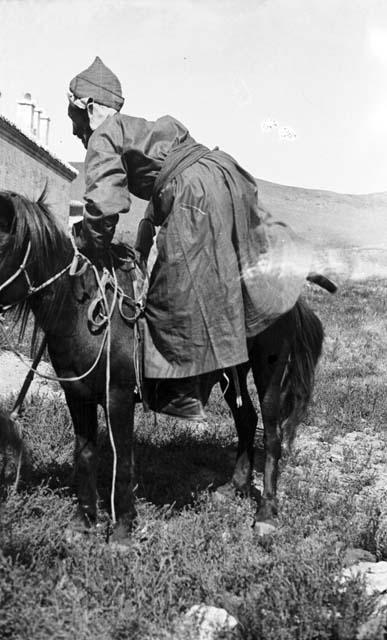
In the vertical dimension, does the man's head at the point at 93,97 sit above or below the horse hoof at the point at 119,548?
above

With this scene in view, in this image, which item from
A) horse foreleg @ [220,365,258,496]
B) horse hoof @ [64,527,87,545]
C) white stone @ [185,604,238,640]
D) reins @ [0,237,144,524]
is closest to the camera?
white stone @ [185,604,238,640]

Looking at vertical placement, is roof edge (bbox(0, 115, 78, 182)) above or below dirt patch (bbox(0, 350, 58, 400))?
above

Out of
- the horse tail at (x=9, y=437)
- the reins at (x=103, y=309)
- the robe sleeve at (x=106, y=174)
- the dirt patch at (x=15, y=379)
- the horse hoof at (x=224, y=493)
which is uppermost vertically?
the robe sleeve at (x=106, y=174)

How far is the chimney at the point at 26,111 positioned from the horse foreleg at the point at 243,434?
21.2 m

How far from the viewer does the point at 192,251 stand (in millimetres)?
3805

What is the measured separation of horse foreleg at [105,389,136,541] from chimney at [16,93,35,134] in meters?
22.1

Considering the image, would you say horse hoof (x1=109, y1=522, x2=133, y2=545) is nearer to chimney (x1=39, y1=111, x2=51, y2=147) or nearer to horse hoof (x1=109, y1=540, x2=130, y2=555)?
horse hoof (x1=109, y1=540, x2=130, y2=555)

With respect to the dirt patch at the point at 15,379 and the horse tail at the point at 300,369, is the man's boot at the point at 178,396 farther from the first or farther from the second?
the dirt patch at the point at 15,379

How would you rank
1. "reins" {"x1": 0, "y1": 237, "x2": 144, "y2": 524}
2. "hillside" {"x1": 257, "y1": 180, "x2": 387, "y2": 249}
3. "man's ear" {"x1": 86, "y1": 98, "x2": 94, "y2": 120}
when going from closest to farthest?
1. "reins" {"x1": 0, "y1": 237, "x2": 144, "y2": 524}
2. "man's ear" {"x1": 86, "y1": 98, "x2": 94, "y2": 120}
3. "hillside" {"x1": 257, "y1": 180, "x2": 387, "y2": 249}

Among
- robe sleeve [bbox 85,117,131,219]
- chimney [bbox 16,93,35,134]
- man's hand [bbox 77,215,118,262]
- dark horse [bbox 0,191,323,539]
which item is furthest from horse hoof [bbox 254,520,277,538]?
chimney [bbox 16,93,35,134]

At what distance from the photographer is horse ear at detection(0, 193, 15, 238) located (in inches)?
131

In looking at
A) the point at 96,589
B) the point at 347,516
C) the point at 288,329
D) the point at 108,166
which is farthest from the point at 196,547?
the point at 108,166

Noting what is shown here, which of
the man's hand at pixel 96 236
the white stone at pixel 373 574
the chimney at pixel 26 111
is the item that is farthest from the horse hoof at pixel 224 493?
the chimney at pixel 26 111

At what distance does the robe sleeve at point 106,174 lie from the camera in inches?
141
